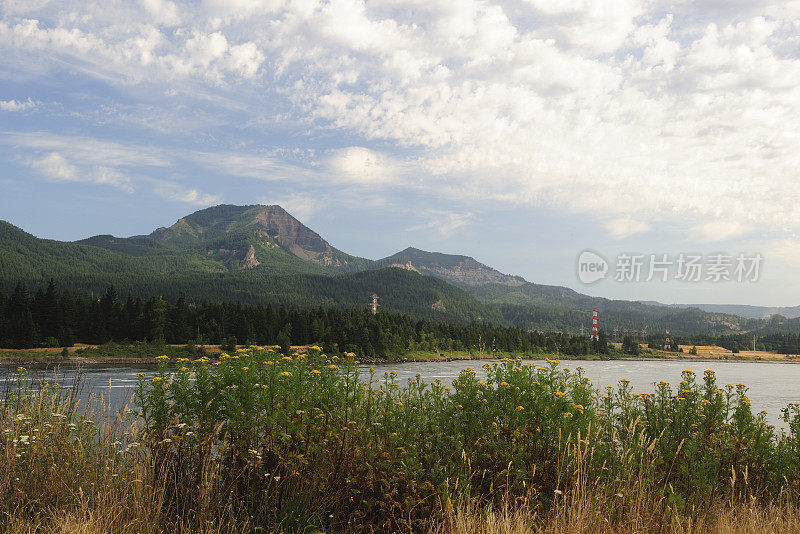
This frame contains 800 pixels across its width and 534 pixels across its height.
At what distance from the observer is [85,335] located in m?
106

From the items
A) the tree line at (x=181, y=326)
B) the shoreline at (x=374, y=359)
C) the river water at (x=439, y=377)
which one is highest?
the tree line at (x=181, y=326)

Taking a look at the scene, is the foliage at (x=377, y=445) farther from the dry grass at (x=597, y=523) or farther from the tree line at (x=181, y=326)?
the tree line at (x=181, y=326)

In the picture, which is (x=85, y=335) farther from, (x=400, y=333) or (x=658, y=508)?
(x=658, y=508)

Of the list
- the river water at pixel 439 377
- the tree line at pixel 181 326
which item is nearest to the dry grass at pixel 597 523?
the river water at pixel 439 377

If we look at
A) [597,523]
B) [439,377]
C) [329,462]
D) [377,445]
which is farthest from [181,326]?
[597,523]

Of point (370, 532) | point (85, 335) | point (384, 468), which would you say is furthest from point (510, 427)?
point (85, 335)

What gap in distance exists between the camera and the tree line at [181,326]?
331 feet

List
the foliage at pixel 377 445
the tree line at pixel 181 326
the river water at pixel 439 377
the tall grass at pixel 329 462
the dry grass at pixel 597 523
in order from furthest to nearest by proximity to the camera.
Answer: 1. the tree line at pixel 181 326
2. the river water at pixel 439 377
3. the foliage at pixel 377 445
4. the tall grass at pixel 329 462
5. the dry grass at pixel 597 523

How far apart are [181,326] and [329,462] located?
118m

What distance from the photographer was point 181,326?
114 m

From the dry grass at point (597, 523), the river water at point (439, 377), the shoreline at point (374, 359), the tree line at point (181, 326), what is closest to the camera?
the dry grass at point (597, 523)

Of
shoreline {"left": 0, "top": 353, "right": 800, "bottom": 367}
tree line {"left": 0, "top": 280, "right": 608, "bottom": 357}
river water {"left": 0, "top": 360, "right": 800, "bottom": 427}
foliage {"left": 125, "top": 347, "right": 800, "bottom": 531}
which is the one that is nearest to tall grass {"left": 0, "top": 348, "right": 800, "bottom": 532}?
foliage {"left": 125, "top": 347, "right": 800, "bottom": 531}

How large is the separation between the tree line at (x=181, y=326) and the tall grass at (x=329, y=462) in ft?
339

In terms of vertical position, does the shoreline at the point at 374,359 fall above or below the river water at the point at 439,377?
below
